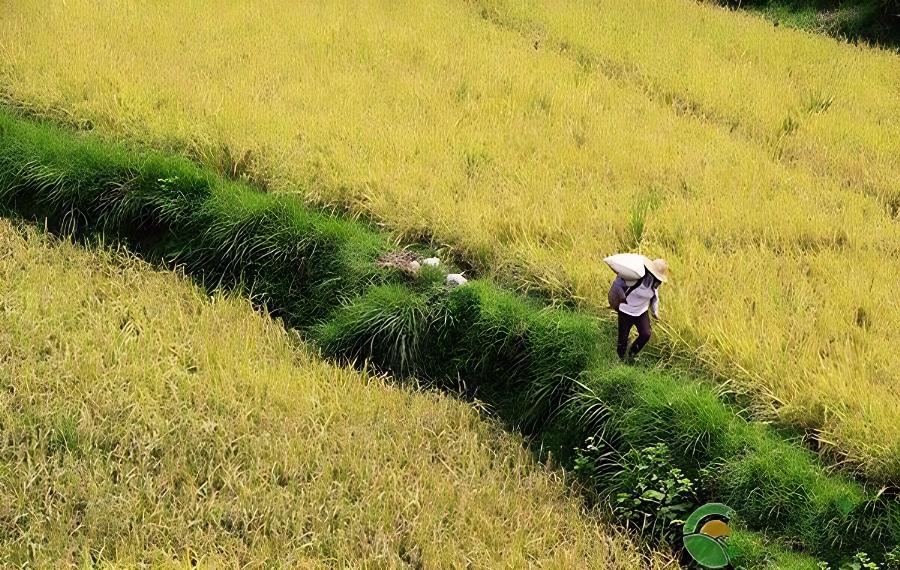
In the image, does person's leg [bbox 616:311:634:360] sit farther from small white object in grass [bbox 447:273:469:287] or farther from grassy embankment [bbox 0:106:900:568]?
small white object in grass [bbox 447:273:469:287]

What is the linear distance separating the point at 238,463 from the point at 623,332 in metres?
1.46

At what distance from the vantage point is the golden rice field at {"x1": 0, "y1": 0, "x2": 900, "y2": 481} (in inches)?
133

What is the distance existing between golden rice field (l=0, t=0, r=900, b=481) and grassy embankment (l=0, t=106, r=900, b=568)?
0.66 ft

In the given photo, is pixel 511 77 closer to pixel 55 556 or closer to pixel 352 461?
pixel 352 461

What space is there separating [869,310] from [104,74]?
4.83m

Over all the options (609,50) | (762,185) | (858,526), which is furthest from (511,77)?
(858,526)

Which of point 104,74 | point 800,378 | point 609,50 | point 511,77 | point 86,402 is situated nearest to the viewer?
point 800,378

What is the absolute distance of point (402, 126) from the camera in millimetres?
5266

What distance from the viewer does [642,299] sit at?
310 centimetres

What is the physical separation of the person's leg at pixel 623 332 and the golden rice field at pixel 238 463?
52cm
